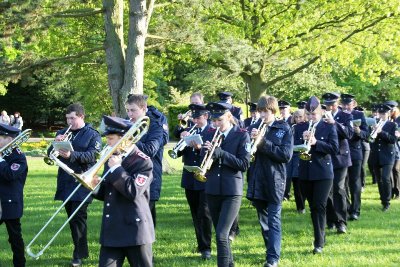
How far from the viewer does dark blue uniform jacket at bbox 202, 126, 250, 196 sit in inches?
289

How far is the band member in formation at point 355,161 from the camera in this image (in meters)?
11.4

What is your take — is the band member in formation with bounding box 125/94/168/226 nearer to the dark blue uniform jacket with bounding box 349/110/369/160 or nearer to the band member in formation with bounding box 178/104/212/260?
the band member in formation with bounding box 178/104/212/260

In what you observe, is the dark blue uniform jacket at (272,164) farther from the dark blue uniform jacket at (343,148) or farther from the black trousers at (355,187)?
the black trousers at (355,187)

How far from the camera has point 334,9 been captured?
2119 cm

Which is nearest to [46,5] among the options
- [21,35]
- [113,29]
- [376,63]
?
[21,35]

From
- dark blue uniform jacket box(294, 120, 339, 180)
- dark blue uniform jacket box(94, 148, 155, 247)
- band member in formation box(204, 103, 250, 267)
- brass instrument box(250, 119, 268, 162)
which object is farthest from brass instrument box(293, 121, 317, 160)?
dark blue uniform jacket box(94, 148, 155, 247)

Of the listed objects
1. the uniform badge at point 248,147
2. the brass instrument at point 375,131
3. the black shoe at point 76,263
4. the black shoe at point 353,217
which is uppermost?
the brass instrument at point 375,131

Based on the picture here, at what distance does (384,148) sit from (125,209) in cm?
811

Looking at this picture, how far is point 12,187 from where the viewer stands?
7.70 meters

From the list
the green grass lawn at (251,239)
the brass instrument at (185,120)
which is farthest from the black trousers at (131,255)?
the brass instrument at (185,120)

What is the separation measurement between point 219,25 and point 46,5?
7.92 m

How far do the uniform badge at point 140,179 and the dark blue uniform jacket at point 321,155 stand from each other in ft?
11.7

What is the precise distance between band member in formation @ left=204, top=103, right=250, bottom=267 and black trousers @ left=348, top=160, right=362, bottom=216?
14.6ft

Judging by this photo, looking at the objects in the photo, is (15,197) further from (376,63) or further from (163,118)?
(376,63)
